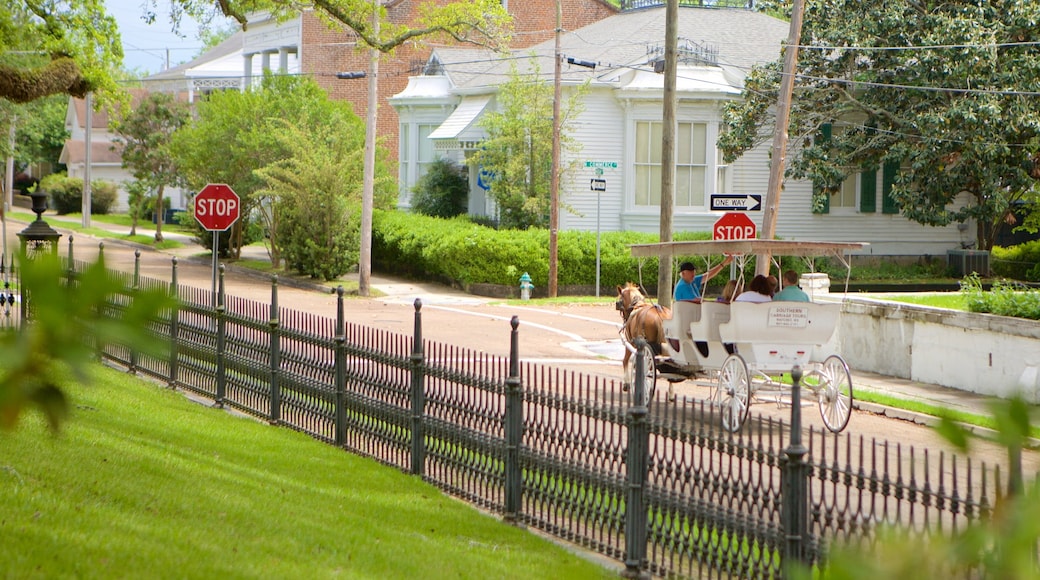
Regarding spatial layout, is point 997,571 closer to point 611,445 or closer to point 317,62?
point 611,445

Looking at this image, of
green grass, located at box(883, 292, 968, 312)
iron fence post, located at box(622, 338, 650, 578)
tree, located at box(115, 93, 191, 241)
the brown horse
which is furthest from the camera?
tree, located at box(115, 93, 191, 241)

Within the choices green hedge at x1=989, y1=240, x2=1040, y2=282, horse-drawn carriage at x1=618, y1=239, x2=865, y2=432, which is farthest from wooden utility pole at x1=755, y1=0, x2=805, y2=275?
green hedge at x1=989, y1=240, x2=1040, y2=282

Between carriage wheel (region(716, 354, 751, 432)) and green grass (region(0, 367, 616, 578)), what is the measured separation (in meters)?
4.02

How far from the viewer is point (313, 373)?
41.6 feet

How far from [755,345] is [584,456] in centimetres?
561

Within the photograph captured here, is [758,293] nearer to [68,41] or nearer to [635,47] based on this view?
[68,41]

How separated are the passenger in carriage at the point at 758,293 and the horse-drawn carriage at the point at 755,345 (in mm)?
250

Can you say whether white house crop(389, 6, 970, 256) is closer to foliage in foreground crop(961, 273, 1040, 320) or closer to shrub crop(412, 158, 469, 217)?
shrub crop(412, 158, 469, 217)

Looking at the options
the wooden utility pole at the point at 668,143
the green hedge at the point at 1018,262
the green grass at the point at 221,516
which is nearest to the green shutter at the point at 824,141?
the green hedge at the point at 1018,262

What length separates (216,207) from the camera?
20.0 meters

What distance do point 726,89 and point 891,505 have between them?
28460 millimetres

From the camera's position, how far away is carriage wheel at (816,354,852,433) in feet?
45.7

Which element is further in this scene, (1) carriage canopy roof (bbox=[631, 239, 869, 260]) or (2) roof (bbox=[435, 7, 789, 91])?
(2) roof (bbox=[435, 7, 789, 91])

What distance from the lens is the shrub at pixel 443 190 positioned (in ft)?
136
